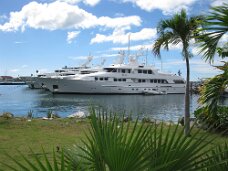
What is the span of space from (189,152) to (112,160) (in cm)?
44

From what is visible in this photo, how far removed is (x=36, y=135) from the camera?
11148 millimetres

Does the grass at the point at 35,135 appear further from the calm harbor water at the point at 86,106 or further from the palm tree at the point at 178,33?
the calm harbor water at the point at 86,106

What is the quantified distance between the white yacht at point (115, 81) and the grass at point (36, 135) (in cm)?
4564

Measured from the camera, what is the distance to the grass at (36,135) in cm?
914

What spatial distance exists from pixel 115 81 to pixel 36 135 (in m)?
50.2

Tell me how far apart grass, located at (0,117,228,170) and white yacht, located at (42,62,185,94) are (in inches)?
1797

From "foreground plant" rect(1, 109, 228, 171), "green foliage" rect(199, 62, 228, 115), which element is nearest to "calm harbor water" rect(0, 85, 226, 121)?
"green foliage" rect(199, 62, 228, 115)

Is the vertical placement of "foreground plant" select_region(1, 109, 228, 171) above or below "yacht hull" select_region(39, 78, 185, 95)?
above

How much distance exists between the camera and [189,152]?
2113mm

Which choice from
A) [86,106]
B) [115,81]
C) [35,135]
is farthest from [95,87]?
[35,135]

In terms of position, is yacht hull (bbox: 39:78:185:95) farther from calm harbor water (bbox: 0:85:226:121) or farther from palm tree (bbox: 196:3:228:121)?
palm tree (bbox: 196:3:228:121)

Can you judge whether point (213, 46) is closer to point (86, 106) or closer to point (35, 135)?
point (35, 135)

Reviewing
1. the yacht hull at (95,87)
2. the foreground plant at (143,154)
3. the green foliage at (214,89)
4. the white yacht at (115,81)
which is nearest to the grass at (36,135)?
the green foliage at (214,89)

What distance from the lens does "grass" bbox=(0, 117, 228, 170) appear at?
9141 millimetres
